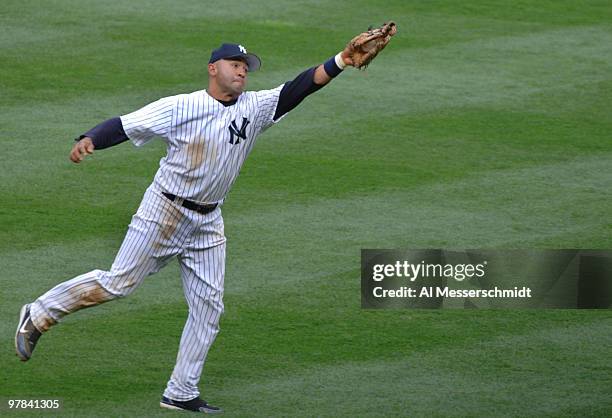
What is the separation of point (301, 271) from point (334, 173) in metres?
1.95

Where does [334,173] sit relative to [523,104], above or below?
below

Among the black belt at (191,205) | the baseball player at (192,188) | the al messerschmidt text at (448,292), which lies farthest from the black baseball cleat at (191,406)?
the al messerschmidt text at (448,292)

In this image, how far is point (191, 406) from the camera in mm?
7453

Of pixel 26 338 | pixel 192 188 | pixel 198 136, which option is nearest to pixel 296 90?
pixel 198 136

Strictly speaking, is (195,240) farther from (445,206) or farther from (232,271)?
(445,206)

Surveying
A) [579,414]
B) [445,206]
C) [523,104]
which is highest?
[523,104]

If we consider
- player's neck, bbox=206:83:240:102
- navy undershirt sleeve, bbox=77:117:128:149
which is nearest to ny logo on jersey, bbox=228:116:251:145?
player's neck, bbox=206:83:240:102

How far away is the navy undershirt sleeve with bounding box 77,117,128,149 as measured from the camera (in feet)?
23.5

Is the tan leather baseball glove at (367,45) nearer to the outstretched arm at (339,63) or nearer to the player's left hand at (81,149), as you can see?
the outstretched arm at (339,63)

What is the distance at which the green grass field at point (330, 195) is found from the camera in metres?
7.90

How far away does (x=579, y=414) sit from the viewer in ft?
24.5

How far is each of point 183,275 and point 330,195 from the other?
349cm

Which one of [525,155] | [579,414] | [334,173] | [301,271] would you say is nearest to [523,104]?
[525,155]

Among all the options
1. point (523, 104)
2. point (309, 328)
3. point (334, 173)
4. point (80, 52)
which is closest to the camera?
point (309, 328)
